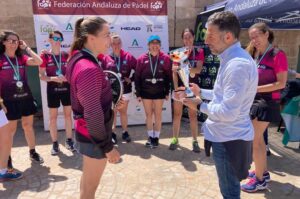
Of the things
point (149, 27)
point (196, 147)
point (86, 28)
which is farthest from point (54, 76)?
point (86, 28)

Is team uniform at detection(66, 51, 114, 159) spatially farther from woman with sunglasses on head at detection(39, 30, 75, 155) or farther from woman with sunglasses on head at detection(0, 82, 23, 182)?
woman with sunglasses on head at detection(39, 30, 75, 155)

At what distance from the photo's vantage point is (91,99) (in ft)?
6.88

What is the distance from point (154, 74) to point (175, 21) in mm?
2429

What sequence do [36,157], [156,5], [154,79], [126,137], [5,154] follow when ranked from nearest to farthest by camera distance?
[5,154] → [36,157] → [154,79] → [126,137] → [156,5]

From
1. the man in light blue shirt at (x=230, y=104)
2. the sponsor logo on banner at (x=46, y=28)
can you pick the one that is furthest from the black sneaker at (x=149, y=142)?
the man in light blue shirt at (x=230, y=104)

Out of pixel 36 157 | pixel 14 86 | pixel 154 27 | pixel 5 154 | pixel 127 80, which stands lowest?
pixel 36 157

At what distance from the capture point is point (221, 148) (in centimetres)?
219

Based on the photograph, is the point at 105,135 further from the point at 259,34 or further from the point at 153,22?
the point at 153,22

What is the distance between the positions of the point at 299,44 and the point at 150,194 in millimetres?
5654

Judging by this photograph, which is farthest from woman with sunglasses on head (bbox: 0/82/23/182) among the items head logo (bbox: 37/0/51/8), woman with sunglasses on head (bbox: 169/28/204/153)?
head logo (bbox: 37/0/51/8)

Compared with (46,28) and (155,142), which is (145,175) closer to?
(155,142)

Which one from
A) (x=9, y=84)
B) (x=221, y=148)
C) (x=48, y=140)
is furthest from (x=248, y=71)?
(x=48, y=140)

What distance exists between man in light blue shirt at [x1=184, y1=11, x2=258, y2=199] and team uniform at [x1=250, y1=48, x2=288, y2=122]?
4.00ft

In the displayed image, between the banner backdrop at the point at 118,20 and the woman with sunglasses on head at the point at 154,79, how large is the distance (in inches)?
48.8
